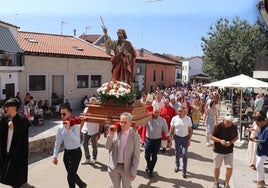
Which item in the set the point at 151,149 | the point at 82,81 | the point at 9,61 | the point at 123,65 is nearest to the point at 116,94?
the point at 123,65

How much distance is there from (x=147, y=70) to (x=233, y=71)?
15943mm

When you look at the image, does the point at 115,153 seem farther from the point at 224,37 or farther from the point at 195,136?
the point at 224,37

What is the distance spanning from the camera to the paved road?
7.18 meters

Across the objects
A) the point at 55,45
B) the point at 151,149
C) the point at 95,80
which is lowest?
the point at 151,149

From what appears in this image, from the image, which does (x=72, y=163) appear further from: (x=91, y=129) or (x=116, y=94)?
(x=91, y=129)

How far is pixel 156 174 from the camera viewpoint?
7.93 meters

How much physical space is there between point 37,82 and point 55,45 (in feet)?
15.1

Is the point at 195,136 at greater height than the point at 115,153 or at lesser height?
lesser

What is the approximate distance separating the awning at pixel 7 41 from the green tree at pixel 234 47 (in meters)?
14.8

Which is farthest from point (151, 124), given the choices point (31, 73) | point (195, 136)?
point (31, 73)

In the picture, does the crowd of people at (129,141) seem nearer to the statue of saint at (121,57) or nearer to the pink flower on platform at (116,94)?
the pink flower on platform at (116,94)

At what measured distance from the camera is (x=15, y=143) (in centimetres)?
536

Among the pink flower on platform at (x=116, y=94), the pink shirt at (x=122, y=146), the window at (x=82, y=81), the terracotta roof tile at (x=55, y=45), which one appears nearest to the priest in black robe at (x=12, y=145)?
the pink shirt at (x=122, y=146)

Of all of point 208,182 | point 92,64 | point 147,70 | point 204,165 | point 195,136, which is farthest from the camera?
point 147,70
